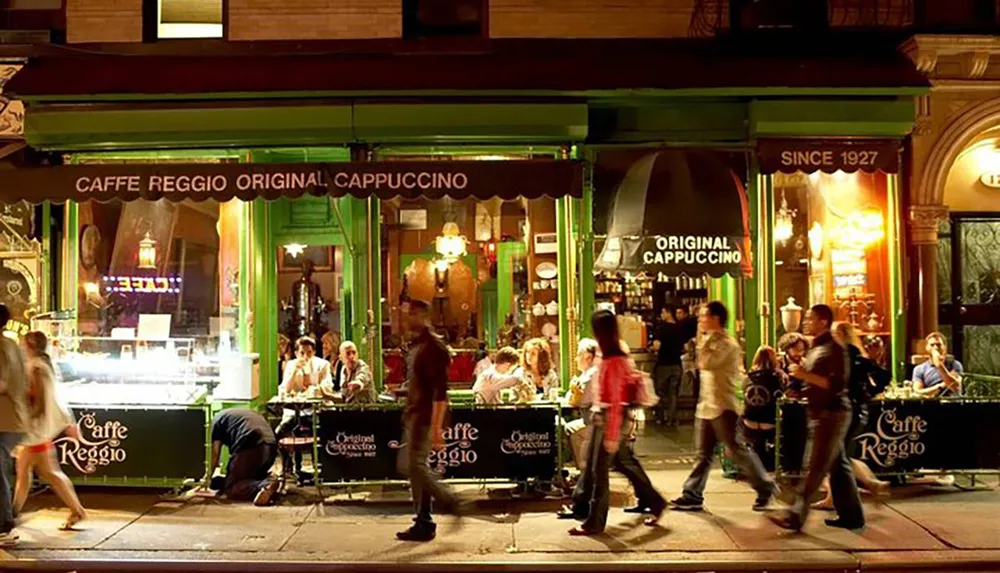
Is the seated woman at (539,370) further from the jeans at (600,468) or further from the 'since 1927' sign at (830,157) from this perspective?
the 'since 1927' sign at (830,157)

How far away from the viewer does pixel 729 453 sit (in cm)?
868

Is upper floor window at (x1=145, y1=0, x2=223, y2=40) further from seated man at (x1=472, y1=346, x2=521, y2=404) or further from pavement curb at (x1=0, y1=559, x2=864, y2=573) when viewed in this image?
pavement curb at (x1=0, y1=559, x2=864, y2=573)

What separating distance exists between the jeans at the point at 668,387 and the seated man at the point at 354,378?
4312mm

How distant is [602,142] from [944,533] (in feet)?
18.2

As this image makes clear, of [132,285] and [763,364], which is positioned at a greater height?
[132,285]

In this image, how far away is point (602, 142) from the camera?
1108 cm

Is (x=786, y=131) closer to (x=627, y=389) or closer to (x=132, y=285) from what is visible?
(x=627, y=389)

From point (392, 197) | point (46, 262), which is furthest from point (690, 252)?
point (46, 262)

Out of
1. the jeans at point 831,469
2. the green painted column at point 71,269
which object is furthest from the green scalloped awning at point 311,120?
the jeans at point 831,469

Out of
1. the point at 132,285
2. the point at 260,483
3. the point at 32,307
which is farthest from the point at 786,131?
the point at 32,307

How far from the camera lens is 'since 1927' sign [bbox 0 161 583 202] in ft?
32.8

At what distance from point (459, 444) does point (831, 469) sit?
3.54 meters

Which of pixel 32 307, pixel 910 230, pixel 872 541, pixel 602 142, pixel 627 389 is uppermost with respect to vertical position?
pixel 602 142

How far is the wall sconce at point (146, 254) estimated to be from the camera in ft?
38.3
